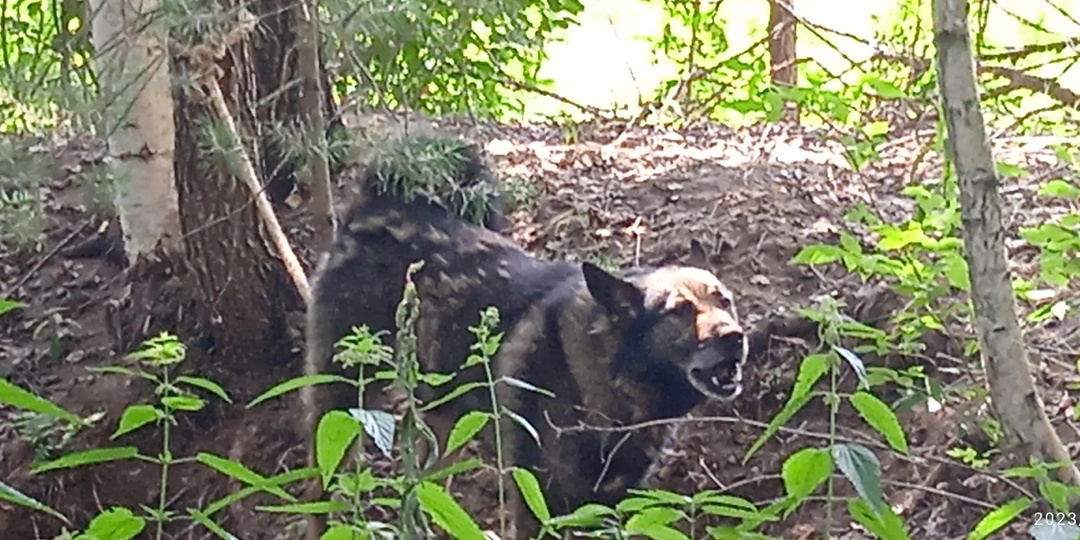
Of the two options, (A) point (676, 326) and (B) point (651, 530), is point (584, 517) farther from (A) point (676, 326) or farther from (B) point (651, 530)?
(A) point (676, 326)

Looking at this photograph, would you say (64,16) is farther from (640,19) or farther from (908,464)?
(640,19)

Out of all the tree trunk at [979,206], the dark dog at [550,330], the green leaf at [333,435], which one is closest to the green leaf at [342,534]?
the green leaf at [333,435]

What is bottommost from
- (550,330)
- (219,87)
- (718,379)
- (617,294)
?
(718,379)

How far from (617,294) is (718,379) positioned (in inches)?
16.9

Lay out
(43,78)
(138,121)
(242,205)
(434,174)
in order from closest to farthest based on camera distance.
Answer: (43,78)
(434,174)
(138,121)
(242,205)

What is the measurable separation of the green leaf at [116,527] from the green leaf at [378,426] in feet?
0.88

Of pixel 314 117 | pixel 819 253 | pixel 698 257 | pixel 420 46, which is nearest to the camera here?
pixel 819 253

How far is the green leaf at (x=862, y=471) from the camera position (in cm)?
155

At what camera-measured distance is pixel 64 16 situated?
494 centimetres

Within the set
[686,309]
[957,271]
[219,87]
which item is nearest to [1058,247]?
[957,271]

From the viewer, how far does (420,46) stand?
464cm

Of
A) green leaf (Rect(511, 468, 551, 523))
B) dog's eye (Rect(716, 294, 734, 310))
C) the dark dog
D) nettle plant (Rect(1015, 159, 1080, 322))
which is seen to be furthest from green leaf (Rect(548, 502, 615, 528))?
dog's eye (Rect(716, 294, 734, 310))

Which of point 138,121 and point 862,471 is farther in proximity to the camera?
point 138,121

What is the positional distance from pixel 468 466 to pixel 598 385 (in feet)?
9.82
